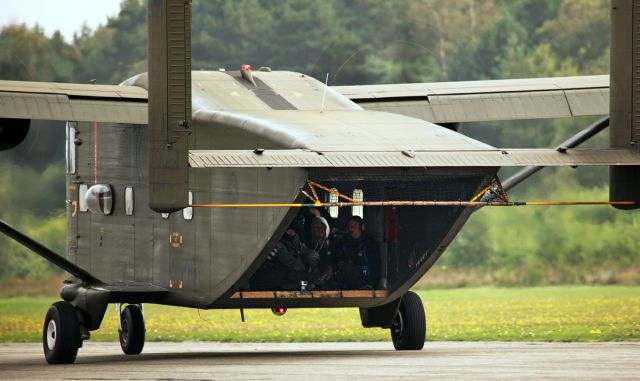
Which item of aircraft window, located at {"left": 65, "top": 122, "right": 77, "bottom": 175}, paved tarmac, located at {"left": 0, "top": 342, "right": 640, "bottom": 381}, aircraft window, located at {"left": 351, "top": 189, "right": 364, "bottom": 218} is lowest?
paved tarmac, located at {"left": 0, "top": 342, "right": 640, "bottom": 381}

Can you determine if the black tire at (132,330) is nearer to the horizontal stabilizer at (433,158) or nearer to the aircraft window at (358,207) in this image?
the aircraft window at (358,207)

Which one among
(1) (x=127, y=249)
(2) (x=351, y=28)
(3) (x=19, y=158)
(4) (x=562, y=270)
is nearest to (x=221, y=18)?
(2) (x=351, y=28)

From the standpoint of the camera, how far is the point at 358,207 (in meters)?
22.9

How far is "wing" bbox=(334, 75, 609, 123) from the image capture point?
2608 centimetres

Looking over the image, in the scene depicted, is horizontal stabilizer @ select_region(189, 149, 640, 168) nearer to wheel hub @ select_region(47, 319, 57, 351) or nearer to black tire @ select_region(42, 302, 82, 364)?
black tire @ select_region(42, 302, 82, 364)

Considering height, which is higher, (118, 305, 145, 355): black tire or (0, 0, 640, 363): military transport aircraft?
(0, 0, 640, 363): military transport aircraft

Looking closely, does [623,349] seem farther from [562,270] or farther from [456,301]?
[562,270]

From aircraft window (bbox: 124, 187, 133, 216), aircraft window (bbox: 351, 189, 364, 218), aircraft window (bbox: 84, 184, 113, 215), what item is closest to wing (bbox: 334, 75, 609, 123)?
aircraft window (bbox: 351, 189, 364, 218)

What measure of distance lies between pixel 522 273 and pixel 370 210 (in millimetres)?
24353

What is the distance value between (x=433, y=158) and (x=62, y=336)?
21.5 feet

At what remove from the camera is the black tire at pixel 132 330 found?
2661cm

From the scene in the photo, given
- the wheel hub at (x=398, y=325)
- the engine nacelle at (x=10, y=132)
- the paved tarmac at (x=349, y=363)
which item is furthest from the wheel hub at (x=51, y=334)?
the wheel hub at (x=398, y=325)

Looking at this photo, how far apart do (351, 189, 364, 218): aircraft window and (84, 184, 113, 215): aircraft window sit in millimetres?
4598

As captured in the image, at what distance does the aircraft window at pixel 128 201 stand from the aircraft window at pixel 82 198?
1.07 metres
